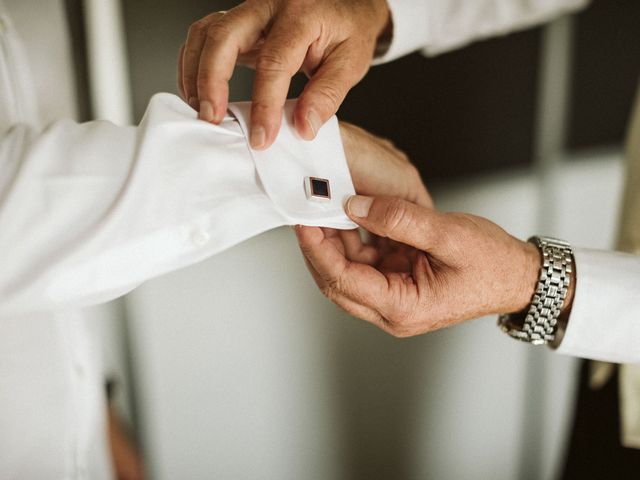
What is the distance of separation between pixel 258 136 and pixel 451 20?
2.34 ft

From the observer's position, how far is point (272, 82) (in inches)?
23.9

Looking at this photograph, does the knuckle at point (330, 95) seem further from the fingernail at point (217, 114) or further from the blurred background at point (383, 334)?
the blurred background at point (383, 334)

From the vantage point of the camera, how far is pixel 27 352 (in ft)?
2.24

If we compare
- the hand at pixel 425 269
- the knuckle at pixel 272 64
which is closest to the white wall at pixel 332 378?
the hand at pixel 425 269

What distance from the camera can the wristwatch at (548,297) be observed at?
78 centimetres

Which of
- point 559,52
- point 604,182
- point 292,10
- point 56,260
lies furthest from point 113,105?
point 604,182

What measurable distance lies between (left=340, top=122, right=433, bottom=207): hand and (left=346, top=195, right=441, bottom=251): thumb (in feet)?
0.52

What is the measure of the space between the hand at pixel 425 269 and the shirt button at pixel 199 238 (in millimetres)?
132

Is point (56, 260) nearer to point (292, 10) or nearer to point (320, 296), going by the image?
point (292, 10)

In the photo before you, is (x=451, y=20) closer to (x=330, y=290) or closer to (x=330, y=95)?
(x=330, y=95)

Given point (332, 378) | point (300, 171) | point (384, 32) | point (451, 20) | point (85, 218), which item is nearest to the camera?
point (85, 218)

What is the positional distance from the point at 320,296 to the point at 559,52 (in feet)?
2.94

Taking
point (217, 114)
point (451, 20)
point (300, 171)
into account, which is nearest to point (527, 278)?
point (300, 171)

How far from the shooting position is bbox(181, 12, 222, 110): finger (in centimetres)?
66
